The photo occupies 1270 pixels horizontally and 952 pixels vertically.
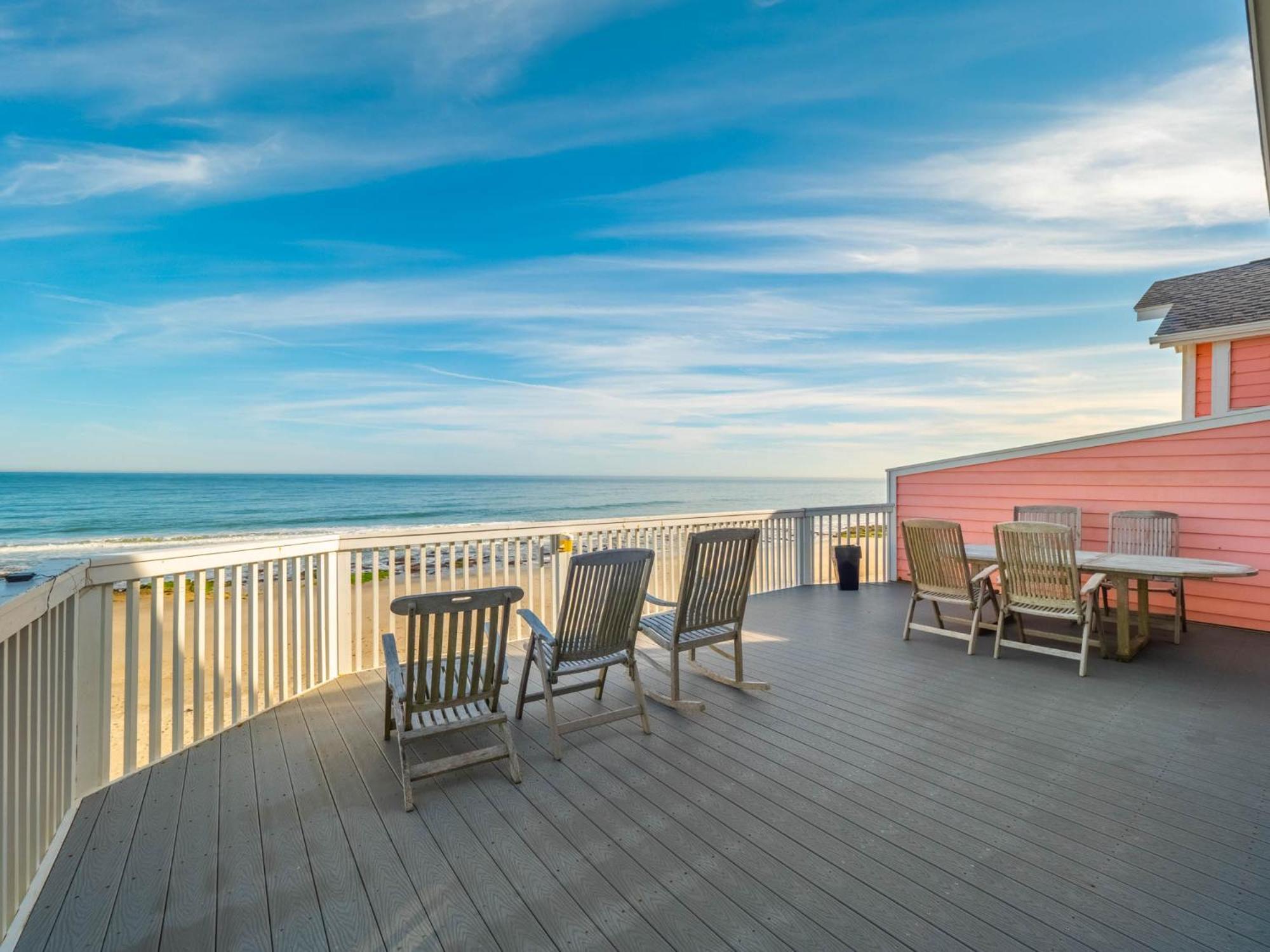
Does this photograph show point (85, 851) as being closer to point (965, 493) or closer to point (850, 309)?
point (965, 493)

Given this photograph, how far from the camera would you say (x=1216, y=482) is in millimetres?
5465

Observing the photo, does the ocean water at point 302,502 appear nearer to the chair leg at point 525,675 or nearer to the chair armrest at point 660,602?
the chair armrest at point 660,602

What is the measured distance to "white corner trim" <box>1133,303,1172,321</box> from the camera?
7.82 metres

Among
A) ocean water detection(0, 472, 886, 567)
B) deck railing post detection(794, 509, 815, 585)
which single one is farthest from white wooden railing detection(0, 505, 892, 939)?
ocean water detection(0, 472, 886, 567)

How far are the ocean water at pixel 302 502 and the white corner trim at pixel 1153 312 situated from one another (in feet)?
57.2

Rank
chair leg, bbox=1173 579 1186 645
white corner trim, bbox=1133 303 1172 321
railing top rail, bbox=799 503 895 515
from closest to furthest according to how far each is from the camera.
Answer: chair leg, bbox=1173 579 1186 645 < railing top rail, bbox=799 503 895 515 < white corner trim, bbox=1133 303 1172 321

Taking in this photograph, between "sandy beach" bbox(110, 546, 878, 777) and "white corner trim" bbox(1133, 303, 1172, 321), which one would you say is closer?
"sandy beach" bbox(110, 546, 878, 777)

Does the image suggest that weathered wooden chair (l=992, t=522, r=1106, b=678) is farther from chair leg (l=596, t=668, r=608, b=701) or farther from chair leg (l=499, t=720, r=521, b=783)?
chair leg (l=499, t=720, r=521, b=783)

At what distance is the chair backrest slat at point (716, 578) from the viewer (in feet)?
11.4

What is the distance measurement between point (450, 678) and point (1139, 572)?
15.5ft

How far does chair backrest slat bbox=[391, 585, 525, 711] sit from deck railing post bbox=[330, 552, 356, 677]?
1418 mm

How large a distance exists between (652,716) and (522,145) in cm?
926

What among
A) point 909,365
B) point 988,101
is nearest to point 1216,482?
point 988,101

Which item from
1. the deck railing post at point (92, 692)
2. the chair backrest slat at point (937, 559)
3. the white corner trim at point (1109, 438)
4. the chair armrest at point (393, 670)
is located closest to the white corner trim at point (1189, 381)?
the white corner trim at point (1109, 438)
